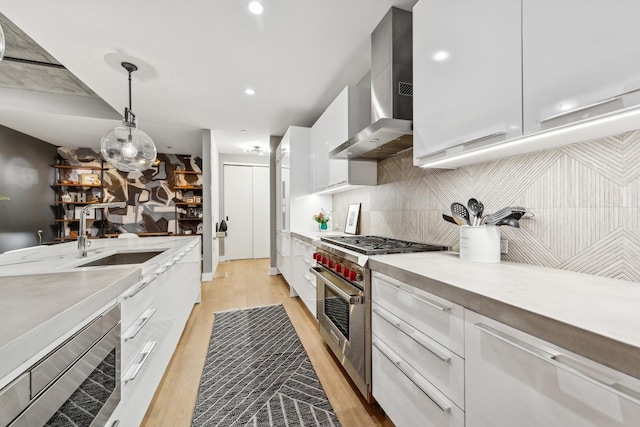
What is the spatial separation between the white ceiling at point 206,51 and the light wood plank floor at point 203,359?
254cm

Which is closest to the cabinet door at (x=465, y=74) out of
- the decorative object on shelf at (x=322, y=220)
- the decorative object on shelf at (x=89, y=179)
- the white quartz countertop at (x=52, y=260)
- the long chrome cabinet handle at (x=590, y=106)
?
the long chrome cabinet handle at (x=590, y=106)

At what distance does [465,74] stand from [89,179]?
7.11 m

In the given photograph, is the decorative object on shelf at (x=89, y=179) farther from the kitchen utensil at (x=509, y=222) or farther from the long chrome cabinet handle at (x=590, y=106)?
the long chrome cabinet handle at (x=590, y=106)

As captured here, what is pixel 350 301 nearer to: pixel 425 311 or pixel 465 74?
pixel 425 311

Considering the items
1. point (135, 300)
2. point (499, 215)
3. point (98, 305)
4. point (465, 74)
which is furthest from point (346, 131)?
point (98, 305)

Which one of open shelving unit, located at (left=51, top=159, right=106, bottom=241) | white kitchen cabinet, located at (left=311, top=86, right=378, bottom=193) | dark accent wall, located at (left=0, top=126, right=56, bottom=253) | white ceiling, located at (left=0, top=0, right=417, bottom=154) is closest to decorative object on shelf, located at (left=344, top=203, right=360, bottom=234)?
white kitchen cabinet, located at (left=311, top=86, right=378, bottom=193)

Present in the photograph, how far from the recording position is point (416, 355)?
1067mm

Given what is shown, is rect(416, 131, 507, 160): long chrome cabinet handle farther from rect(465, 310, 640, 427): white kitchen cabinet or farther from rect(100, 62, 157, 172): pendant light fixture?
rect(100, 62, 157, 172): pendant light fixture

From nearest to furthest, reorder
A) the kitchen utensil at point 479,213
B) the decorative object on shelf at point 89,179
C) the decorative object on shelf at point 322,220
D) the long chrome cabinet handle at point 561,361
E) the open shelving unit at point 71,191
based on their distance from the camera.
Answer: the long chrome cabinet handle at point 561,361 → the kitchen utensil at point 479,213 → the decorative object on shelf at point 322,220 → the open shelving unit at point 71,191 → the decorative object on shelf at point 89,179

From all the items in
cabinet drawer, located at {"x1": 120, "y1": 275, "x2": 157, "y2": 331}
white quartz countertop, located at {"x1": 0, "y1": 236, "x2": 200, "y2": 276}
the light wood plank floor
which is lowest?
the light wood plank floor

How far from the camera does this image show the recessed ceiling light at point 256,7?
67.4 inches

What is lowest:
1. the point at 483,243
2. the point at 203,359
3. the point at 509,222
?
the point at 203,359

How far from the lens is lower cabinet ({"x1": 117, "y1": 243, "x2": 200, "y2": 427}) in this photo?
1.12 meters

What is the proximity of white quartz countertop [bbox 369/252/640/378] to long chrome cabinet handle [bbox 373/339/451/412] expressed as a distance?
0.37 meters
